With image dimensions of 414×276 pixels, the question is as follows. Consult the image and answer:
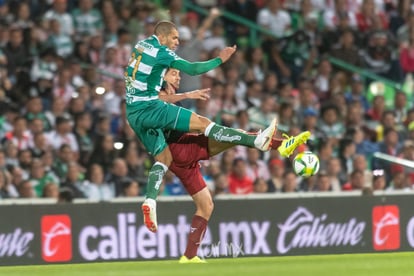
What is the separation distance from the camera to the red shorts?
14367 mm

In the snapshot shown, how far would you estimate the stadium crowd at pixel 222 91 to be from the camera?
18188 millimetres

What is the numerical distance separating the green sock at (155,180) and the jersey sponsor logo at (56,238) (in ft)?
8.82

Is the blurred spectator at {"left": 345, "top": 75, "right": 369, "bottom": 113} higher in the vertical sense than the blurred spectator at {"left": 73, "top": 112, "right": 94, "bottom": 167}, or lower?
higher

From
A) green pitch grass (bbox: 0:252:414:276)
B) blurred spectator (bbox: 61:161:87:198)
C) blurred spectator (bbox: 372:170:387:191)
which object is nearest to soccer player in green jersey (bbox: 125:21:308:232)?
green pitch grass (bbox: 0:252:414:276)

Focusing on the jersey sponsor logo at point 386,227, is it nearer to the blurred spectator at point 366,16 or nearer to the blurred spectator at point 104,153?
the blurred spectator at point 104,153

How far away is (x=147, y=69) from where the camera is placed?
13688mm

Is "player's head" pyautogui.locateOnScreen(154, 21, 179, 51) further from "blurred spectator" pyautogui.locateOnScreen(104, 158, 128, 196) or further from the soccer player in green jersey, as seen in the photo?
"blurred spectator" pyautogui.locateOnScreen(104, 158, 128, 196)

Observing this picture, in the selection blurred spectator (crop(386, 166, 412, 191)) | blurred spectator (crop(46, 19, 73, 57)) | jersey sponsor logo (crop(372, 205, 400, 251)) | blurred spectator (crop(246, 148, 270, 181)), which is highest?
blurred spectator (crop(46, 19, 73, 57))

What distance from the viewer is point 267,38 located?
72.3 feet

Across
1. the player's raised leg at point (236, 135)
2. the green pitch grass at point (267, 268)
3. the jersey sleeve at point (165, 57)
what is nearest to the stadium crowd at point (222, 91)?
the green pitch grass at point (267, 268)

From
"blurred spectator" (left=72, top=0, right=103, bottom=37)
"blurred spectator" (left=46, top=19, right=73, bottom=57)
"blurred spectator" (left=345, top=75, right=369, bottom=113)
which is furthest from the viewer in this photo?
"blurred spectator" (left=345, top=75, right=369, bottom=113)

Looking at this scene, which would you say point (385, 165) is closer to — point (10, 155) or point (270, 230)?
point (270, 230)

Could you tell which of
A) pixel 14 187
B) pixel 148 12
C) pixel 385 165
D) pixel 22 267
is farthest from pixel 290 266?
pixel 148 12

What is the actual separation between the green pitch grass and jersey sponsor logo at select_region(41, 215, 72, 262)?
94cm
